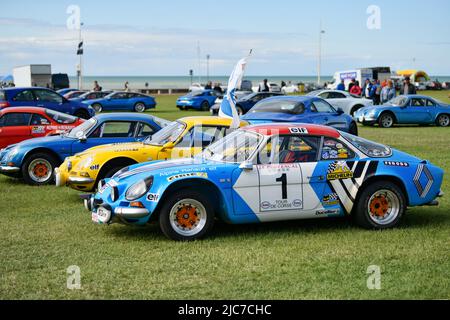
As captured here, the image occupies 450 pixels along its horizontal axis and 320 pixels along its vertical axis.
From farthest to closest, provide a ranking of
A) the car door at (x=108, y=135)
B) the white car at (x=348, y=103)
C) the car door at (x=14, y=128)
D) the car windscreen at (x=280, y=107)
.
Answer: the white car at (x=348, y=103) < the car windscreen at (x=280, y=107) < the car door at (x=14, y=128) < the car door at (x=108, y=135)

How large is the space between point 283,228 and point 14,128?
7821mm

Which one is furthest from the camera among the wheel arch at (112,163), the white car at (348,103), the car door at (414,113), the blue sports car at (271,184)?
the white car at (348,103)

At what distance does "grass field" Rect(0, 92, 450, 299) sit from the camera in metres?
5.67

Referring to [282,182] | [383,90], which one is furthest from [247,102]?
[282,182]

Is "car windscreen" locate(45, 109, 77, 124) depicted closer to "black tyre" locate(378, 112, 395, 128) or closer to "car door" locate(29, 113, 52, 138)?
"car door" locate(29, 113, 52, 138)

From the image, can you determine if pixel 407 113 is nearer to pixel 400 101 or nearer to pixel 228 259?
pixel 400 101

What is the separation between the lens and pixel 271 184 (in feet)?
24.5

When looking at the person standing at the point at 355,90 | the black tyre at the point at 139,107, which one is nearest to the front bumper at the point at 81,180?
the black tyre at the point at 139,107

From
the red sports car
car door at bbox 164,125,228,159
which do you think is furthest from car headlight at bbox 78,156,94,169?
the red sports car

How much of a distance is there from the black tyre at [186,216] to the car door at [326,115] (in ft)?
32.6

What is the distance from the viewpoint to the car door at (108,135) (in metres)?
11.5

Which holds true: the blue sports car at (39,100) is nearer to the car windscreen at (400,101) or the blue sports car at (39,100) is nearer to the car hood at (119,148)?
the car windscreen at (400,101)
